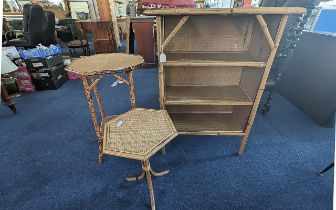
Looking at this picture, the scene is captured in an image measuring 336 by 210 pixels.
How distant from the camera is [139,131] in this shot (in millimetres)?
1216

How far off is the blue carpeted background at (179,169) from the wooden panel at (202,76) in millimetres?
648

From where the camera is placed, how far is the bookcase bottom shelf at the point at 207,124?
173 cm

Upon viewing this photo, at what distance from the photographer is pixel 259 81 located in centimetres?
150

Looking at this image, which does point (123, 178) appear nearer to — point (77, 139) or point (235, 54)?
point (77, 139)

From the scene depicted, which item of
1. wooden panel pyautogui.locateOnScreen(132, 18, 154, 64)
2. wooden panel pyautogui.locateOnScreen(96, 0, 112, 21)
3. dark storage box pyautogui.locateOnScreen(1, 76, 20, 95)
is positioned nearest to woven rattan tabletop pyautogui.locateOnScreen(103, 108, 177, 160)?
dark storage box pyautogui.locateOnScreen(1, 76, 20, 95)

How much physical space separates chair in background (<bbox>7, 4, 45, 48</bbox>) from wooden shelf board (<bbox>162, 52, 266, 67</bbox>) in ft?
12.0

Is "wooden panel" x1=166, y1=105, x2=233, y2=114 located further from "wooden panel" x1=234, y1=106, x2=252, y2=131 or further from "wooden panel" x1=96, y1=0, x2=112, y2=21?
"wooden panel" x1=96, y1=0, x2=112, y2=21

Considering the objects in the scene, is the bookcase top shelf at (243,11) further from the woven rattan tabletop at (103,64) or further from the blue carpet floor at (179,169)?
the blue carpet floor at (179,169)


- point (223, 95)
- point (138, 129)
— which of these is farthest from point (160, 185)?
point (223, 95)

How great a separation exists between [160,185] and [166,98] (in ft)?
2.50

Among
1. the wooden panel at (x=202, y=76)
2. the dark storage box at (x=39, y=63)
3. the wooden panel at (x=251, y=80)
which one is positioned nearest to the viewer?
the wooden panel at (x=251, y=80)

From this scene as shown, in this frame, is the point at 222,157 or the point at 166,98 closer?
the point at 166,98

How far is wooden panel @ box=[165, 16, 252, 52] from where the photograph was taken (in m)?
1.62

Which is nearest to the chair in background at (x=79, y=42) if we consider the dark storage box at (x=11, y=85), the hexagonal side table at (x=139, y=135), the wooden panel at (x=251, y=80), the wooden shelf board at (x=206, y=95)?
the dark storage box at (x=11, y=85)
